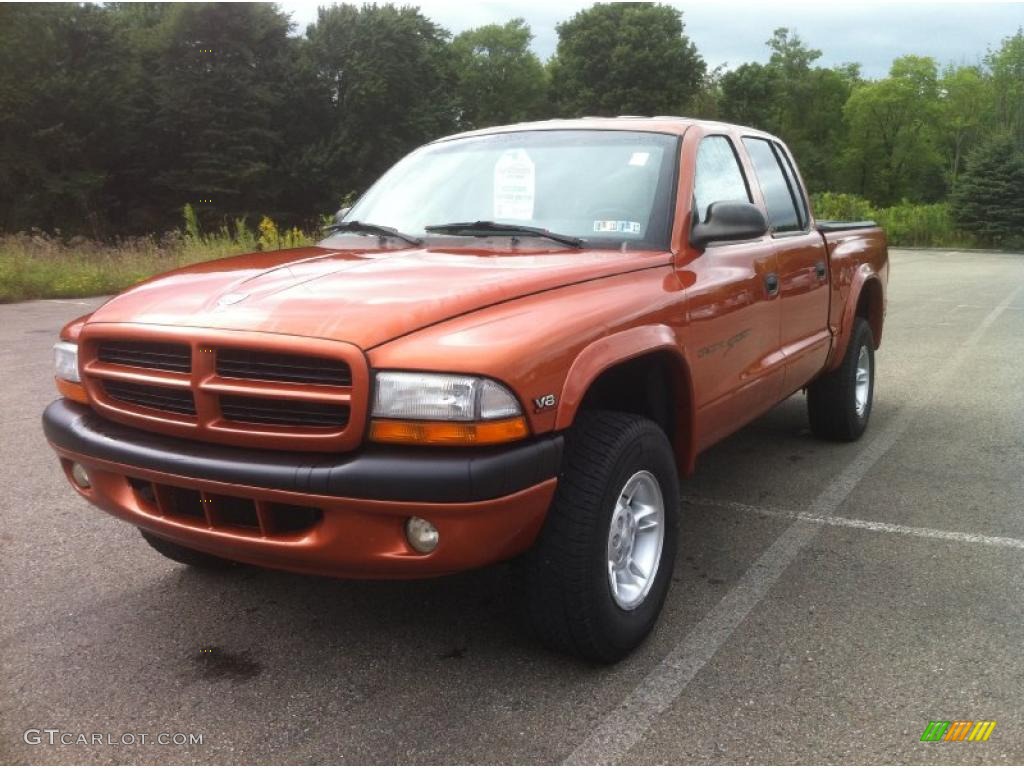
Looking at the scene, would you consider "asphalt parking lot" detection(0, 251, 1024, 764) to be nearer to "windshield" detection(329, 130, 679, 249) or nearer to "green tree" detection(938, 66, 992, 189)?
"windshield" detection(329, 130, 679, 249)

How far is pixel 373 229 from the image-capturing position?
12.3 ft

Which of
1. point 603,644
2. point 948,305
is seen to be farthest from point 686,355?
point 948,305

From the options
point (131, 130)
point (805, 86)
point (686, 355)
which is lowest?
point (686, 355)

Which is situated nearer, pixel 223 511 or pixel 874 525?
pixel 223 511

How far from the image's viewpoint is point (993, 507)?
4.38 metres

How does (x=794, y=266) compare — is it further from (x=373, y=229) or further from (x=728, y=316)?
(x=373, y=229)

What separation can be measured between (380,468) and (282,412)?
1.14ft

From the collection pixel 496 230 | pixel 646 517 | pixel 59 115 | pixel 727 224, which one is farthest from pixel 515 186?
pixel 59 115

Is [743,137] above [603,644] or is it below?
above

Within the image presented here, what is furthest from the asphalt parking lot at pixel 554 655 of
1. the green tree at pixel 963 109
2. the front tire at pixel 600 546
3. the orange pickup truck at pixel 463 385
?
the green tree at pixel 963 109

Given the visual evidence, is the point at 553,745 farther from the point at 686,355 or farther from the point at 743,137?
the point at 743,137

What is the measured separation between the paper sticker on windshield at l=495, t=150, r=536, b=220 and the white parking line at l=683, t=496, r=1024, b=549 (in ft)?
5.81

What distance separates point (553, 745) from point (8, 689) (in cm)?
168

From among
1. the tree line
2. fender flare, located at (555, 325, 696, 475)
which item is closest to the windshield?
fender flare, located at (555, 325, 696, 475)
